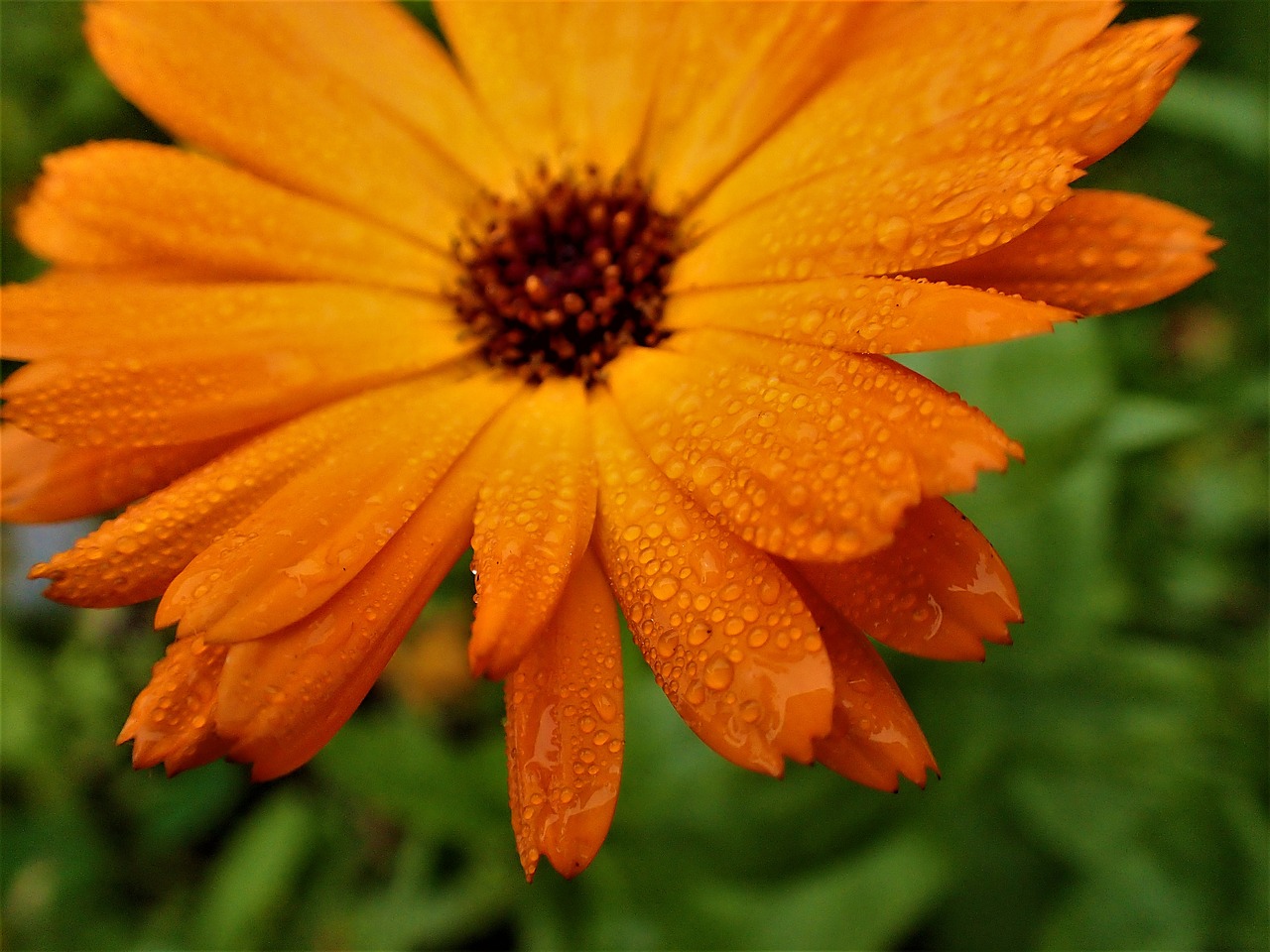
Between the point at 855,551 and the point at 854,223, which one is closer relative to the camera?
the point at 855,551

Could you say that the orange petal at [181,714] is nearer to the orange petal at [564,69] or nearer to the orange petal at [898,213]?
the orange petal at [898,213]

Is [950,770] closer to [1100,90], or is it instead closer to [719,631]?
Result: [719,631]

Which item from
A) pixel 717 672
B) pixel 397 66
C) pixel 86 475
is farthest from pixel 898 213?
pixel 86 475

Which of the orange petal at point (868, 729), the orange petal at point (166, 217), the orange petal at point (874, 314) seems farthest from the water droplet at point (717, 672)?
the orange petal at point (166, 217)

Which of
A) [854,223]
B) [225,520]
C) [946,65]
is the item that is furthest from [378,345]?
[946,65]

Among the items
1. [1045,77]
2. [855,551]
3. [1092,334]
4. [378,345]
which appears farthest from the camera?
[1092,334]

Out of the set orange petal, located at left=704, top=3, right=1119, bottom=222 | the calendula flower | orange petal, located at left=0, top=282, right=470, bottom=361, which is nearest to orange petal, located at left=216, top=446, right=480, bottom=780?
the calendula flower

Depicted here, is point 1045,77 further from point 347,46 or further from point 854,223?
point 347,46

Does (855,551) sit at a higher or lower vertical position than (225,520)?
higher
